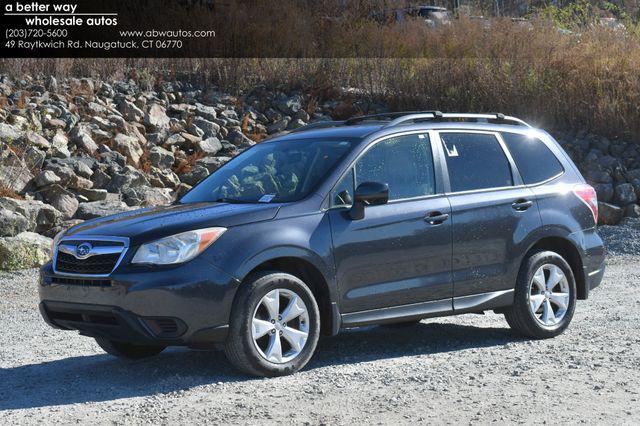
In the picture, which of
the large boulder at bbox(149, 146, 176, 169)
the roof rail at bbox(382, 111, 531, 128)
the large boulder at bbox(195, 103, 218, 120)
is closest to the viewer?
the roof rail at bbox(382, 111, 531, 128)

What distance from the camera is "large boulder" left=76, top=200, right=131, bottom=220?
15.4 m

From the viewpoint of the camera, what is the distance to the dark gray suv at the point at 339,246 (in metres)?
Result: 7.02

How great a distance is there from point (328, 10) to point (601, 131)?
7.20 meters

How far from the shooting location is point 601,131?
69.9 feet

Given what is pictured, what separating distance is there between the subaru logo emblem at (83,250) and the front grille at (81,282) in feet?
0.54

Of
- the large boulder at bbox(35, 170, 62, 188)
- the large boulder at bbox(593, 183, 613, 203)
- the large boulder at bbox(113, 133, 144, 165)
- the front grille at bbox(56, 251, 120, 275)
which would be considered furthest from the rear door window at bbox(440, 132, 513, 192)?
the large boulder at bbox(593, 183, 613, 203)

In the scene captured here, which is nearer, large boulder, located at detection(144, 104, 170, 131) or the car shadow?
the car shadow

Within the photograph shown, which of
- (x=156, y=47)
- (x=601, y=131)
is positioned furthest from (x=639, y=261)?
(x=156, y=47)

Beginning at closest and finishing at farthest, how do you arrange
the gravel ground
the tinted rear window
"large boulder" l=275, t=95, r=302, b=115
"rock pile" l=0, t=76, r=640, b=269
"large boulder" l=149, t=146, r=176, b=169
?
the gravel ground < the tinted rear window < "rock pile" l=0, t=76, r=640, b=269 < "large boulder" l=149, t=146, r=176, b=169 < "large boulder" l=275, t=95, r=302, b=115

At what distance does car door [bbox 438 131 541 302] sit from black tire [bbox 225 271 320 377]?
1.59 metres

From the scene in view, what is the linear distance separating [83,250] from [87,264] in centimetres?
11

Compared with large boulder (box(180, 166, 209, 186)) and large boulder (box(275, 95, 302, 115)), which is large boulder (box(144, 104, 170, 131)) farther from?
large boulder (box(275, 95, 302, 115))

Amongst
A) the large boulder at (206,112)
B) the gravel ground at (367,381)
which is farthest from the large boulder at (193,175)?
the gravel ground at (367,381)

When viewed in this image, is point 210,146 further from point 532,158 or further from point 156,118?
point 532,158
